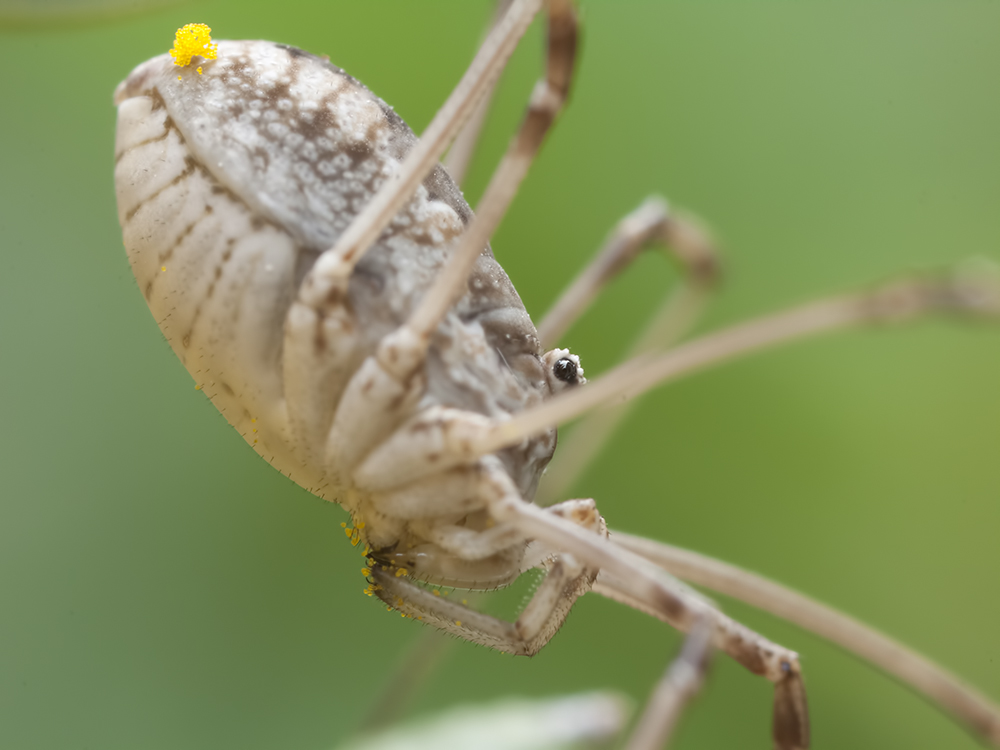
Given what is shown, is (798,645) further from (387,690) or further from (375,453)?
(375,453)

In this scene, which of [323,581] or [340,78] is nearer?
[340,78]

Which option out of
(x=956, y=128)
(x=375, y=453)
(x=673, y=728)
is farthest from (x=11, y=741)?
(x=956, y=128)

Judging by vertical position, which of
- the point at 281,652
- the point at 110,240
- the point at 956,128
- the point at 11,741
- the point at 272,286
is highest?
the point at 956,128

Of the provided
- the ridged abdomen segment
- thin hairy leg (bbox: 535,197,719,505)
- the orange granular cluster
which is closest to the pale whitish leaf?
the ridged abdomen segment

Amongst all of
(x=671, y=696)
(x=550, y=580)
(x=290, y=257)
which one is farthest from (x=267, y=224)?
(x=671, y=696)

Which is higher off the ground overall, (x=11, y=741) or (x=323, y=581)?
(x=323, y=581)

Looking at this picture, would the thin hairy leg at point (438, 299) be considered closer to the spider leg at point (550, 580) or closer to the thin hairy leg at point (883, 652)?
the spider leg at point (550, 580)

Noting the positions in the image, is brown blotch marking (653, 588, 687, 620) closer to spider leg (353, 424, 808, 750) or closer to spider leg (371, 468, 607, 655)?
spider leg (353, 424, 808, 750)

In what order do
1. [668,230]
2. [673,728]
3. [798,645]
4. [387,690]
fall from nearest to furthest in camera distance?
[673,728]
[387,690]
[668,230]
[798,645]
